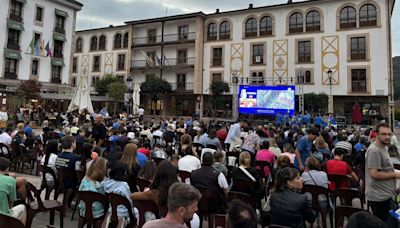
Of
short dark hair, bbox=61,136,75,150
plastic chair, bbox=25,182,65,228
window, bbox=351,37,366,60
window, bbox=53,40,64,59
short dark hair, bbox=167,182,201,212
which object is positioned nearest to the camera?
short dark hair, bbox=167,182,201,212

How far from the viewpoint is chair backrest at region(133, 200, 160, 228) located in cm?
345

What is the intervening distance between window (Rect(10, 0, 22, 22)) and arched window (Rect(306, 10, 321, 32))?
28951 millimetres

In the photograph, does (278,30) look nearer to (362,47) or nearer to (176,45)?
(362,47)

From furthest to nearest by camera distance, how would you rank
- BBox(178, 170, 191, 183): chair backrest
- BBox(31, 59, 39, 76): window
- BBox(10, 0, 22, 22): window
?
BBox(31, 59, 39, 76): window
BBox(10, 0, 22, 22): window
BBox(178, 170, 191, 183): chair backrest

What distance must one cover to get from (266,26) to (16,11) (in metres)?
25.6

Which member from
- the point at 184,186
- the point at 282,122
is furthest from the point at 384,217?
the point at 282,122

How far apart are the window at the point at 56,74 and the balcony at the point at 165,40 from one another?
977 cm

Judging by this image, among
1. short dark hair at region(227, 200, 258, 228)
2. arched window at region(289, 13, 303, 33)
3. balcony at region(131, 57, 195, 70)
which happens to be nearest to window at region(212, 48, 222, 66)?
balcony at region(131, 57, 195, 70)

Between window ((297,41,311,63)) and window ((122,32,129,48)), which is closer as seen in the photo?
window ((297,41,311,63))

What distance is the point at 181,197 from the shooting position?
248 cm

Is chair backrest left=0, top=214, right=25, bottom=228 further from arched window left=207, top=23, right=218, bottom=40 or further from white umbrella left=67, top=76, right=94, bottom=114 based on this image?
arched window left=207, top=23, right=218, bottom=40

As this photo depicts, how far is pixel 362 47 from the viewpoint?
26.9 metres

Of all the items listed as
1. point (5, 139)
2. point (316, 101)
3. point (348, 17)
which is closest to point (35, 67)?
point (5, 139)

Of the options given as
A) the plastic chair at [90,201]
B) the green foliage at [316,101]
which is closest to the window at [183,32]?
the green foliage at [316,101]
